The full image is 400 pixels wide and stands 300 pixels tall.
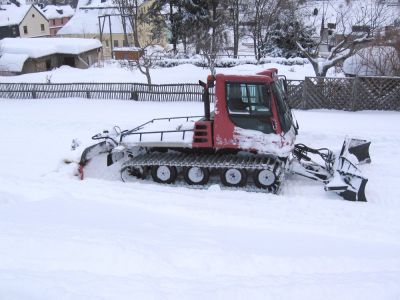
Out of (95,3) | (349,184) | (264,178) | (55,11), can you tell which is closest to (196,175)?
(264,178)

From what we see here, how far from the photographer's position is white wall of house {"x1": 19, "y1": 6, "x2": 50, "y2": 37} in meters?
56.8

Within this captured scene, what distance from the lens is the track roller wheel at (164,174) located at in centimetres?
930

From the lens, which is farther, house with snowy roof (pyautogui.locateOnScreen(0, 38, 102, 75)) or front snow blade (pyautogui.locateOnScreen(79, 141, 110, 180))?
house with snowy roof (pyautogui.locateOnScreen(0, 38, 102, 75))

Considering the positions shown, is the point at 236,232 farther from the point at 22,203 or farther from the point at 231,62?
the point at 231,62

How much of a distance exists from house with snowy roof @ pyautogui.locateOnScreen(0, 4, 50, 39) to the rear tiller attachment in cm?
5248

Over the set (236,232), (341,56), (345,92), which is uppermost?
(341,56)

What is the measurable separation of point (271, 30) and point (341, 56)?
17.3 m

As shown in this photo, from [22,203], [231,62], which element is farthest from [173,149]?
[231,62]

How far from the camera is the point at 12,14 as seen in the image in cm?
5531

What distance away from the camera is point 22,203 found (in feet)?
26.1

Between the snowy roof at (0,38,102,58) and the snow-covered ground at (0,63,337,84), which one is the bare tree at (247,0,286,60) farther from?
the snowy roof at (0,38,102,58)

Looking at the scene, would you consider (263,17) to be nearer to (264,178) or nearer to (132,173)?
(132,173)

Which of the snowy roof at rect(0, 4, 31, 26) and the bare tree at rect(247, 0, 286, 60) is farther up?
the snowy roof at rect(0, 4, 31, 26)

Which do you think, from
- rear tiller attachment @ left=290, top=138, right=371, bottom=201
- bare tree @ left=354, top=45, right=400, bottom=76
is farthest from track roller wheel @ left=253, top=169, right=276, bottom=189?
bare tree @ left=354, top=45, right=400, bottom=76
